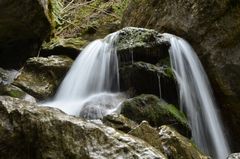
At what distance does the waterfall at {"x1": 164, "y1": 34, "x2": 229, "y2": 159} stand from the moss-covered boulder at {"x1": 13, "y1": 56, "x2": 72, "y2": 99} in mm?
2103

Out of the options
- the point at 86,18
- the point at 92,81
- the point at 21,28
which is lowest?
the point at 92,81

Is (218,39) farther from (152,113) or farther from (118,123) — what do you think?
(118,123)

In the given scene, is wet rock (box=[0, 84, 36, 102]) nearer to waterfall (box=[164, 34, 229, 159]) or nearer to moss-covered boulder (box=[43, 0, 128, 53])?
waterfall (box=[164, 34, 229, 159])

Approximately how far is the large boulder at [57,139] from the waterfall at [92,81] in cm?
267

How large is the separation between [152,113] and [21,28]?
129 inches

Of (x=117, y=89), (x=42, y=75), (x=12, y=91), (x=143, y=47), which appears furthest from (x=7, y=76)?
(x=143, y=47)

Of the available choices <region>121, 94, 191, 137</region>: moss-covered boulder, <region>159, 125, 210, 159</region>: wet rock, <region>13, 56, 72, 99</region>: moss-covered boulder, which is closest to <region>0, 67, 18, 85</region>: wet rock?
<region>13, 56, 72, 99</region>: moss-covered boulder

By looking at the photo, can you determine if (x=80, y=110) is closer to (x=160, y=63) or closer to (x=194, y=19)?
(x=160, y=63)

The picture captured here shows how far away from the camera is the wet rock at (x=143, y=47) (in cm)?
691

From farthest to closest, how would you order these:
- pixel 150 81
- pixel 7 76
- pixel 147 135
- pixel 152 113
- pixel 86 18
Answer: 1. pixel 86 18
2. pixel 7 76
3. pixel 150 81
4. pixel 152 113
5. pixel 147 135

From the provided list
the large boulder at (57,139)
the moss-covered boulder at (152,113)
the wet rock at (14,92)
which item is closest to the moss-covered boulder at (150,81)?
the moss-covered boulder at (152,113)

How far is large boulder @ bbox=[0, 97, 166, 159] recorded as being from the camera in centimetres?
317

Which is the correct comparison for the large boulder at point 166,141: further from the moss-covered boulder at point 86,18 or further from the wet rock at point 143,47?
the moss-covered boulder at point 86,18

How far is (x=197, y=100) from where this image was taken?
687 cm
